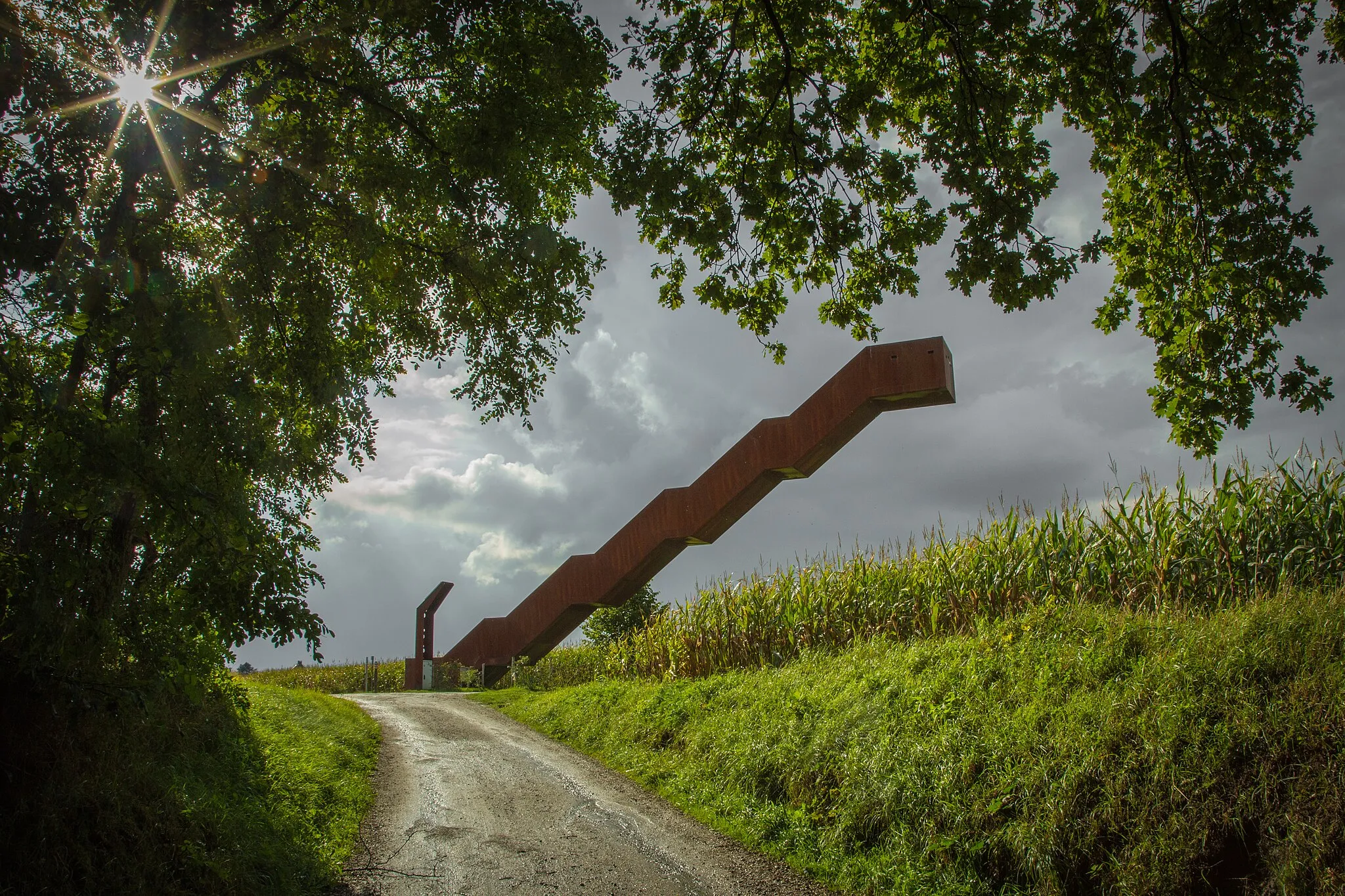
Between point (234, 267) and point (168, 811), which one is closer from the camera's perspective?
point (168, 811)

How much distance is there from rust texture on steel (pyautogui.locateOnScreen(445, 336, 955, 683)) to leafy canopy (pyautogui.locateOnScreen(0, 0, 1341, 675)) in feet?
20.1

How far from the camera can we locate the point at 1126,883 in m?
5.82

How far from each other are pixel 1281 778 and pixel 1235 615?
8.47 ft

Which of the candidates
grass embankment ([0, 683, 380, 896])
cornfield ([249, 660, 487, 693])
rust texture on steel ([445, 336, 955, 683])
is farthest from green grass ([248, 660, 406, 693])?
grass embankment ([0, 683, 380, 896])

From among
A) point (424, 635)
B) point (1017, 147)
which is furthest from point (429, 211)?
point (424, 635)

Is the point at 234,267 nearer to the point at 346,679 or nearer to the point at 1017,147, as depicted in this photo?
the point at 1017,147

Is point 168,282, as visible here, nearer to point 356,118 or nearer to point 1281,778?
point 356,118

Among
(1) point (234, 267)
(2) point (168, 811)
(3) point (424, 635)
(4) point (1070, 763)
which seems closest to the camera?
(2) point (168, 811)

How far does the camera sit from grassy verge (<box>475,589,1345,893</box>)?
5.86m

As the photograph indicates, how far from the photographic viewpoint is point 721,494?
63.7 ft

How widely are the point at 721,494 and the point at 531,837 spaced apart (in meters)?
11.8

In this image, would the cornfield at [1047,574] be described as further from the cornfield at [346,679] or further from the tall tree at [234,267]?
the cornfield at [346,679]

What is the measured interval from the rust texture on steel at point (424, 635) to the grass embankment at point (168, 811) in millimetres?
17823

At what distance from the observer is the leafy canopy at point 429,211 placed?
6.07 meters
